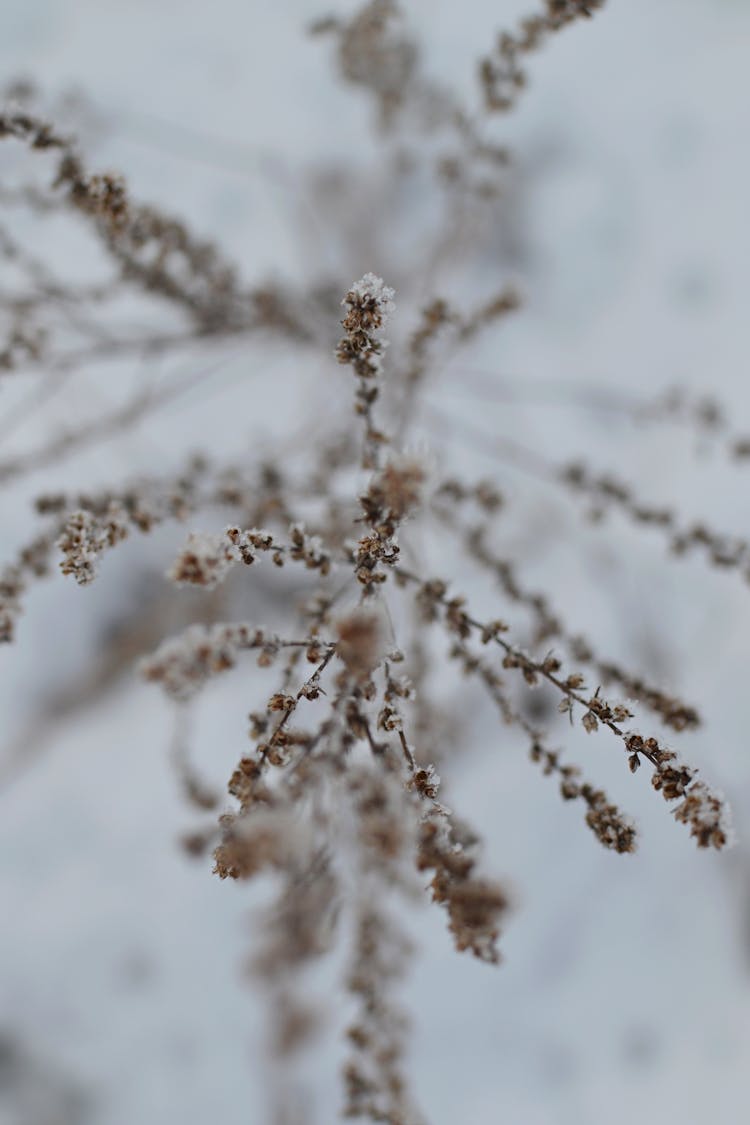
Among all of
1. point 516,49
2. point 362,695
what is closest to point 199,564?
point 362,695

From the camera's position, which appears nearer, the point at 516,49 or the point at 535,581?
the point at 516,49

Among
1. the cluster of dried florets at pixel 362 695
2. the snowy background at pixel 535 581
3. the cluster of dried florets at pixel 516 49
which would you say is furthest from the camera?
the snowy background at pixel 535 581

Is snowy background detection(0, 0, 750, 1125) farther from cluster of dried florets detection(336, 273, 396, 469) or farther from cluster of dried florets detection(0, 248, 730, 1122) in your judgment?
cluster of dried florets detection(336, 273, 396, 469)

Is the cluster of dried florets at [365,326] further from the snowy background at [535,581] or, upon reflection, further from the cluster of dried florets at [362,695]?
the snowy background at [535,581]

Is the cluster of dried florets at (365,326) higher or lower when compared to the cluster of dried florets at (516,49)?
lower

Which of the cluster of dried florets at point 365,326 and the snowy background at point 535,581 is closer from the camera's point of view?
the cluster of dried florets at point 365,326

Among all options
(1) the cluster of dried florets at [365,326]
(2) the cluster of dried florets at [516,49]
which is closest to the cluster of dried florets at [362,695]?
(1) the cluster of dried florets at [365,326]

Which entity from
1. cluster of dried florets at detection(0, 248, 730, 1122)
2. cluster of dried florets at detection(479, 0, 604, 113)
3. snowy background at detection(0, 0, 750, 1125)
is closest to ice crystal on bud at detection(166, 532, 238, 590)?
cluster of dried florets at detection(0, 248, 730, 1122)

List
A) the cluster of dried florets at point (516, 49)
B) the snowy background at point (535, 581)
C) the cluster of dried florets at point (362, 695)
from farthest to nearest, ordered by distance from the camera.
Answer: the snowy background at point (535, 581)
the cluster of dried florets at point (516, 49)
the cluster of dried florets at point (362, 695)

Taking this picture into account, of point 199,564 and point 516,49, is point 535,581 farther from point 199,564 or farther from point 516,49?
point 199,564

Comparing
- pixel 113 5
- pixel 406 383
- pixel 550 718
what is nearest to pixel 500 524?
pixel 550 718
